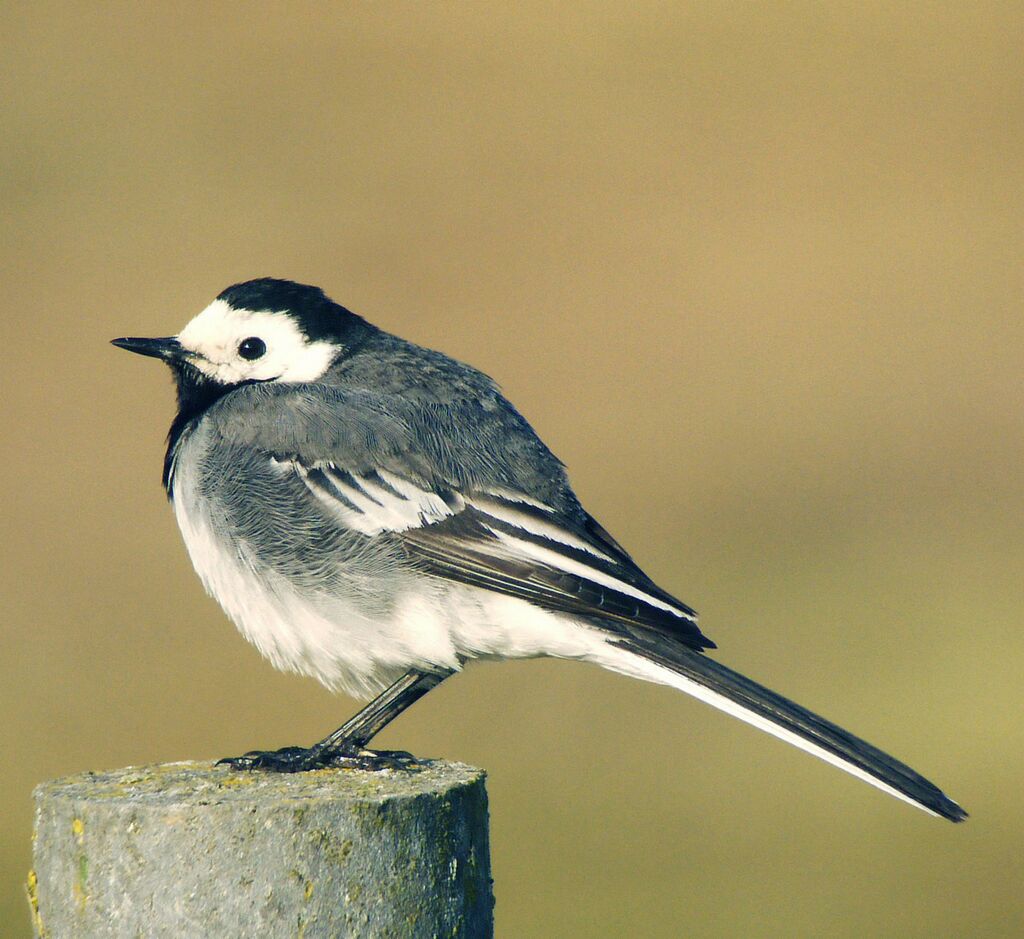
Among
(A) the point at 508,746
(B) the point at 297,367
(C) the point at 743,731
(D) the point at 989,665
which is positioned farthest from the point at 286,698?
(B) the point at 297,367

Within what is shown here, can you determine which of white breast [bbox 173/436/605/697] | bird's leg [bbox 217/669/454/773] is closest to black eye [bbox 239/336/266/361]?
white breast [bbox 173/436/605/697]

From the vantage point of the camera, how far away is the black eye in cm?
624

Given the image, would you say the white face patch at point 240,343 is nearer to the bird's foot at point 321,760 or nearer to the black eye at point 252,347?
the black eye at point 252,347

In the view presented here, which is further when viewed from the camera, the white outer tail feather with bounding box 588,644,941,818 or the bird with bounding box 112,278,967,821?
the bird with bounding box 112,278,967,821

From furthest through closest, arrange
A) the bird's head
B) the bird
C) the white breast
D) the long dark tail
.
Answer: the bird's head
the white breast
the bird
the long dark tail

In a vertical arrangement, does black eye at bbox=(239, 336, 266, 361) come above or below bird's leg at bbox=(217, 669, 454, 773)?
above

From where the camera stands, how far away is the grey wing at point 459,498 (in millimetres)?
5066

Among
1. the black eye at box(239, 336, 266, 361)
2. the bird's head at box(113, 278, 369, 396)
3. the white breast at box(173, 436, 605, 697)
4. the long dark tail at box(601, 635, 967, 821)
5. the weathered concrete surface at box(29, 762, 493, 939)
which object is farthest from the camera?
the black eye at box(239, 336, 266, 361)

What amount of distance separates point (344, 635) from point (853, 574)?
1091 centimetres

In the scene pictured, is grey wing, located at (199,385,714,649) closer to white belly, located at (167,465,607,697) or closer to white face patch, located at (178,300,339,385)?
white belly, located at (167,465,607,697)

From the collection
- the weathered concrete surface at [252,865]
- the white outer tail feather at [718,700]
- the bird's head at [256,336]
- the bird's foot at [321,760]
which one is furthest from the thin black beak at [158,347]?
the weathered concrete surface at [252,865]

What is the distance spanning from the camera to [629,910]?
33.4ft

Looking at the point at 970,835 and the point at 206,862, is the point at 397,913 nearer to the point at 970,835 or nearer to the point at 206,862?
A: the point at 206,862

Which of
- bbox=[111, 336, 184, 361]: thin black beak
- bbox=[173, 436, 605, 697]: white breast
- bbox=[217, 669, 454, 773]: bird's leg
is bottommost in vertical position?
bbox=[217, 669, 454, 773]: bird's leg
